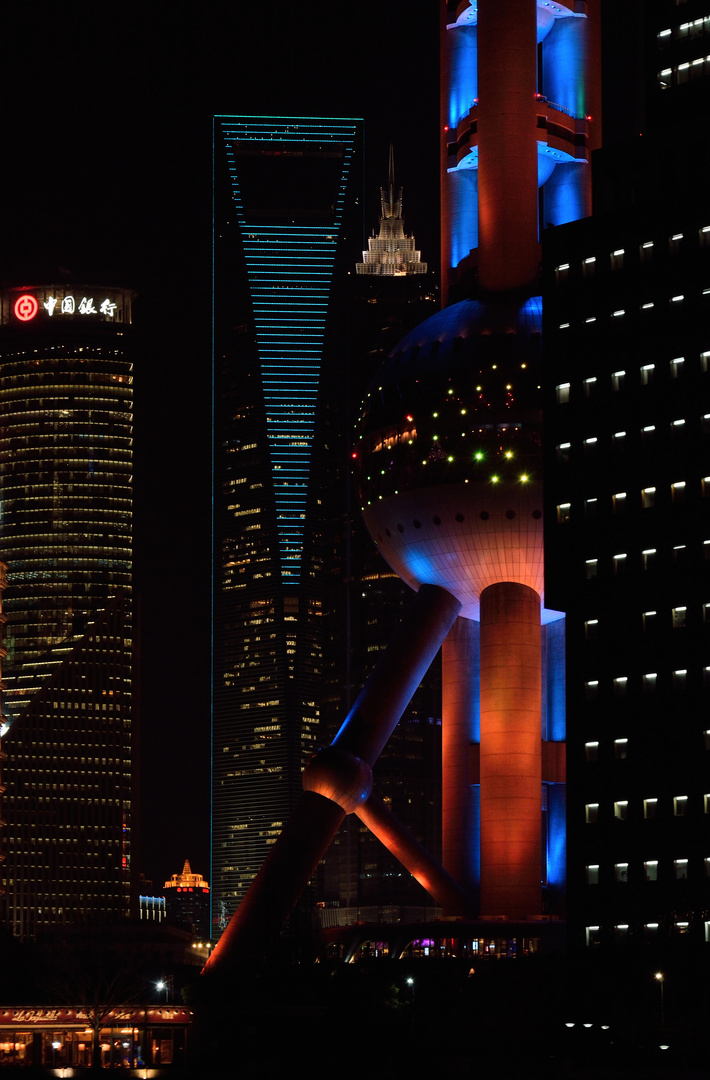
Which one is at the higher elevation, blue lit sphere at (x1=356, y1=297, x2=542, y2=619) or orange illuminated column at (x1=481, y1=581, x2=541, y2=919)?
blue lit sphere at (x1=356, y1=297, x2=542, y2=619)

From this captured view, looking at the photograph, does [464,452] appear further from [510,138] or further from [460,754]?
[510,138]

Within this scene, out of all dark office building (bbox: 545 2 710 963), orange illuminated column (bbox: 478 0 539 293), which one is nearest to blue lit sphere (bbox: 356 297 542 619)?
orange illuminated column (bbox: 478 0 539 293)

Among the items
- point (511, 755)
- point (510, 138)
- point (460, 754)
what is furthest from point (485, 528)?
point (510, 138)

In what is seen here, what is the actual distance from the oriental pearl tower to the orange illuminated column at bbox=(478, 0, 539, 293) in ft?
0.31

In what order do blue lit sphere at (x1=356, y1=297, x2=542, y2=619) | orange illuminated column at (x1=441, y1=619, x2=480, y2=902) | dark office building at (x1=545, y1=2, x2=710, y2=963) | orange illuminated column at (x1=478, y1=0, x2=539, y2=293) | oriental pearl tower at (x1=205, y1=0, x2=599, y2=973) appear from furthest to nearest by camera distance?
orange illuminated column at (x1=441, y1=619, x2=480, y2=902), orange illuminated column at (x1=478, y1=0, x2=539, y2=293), blue lit sphere at (x1=356, y1=297, x2=542, y2=619), oriental pearl tower at (x1=205, y1=0, x2=599, y2=973), dark office building at (x1=545, y1=2, x2=710, y2=963)

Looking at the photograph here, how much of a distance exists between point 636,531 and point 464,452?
25945 millimetres

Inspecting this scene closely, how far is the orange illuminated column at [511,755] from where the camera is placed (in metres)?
140

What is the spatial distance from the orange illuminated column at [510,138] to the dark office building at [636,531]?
21.3 metres

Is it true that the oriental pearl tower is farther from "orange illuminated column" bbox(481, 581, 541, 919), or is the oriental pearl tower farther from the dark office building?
the dark office building

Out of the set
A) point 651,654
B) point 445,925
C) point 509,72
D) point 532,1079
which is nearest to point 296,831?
point 445,925

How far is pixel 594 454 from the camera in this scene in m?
123

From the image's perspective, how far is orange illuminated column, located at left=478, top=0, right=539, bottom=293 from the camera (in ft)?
490

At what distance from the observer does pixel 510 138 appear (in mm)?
149250

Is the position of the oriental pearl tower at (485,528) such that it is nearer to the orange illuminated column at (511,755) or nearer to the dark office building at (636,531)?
the orange illuminated column at (511,755)
